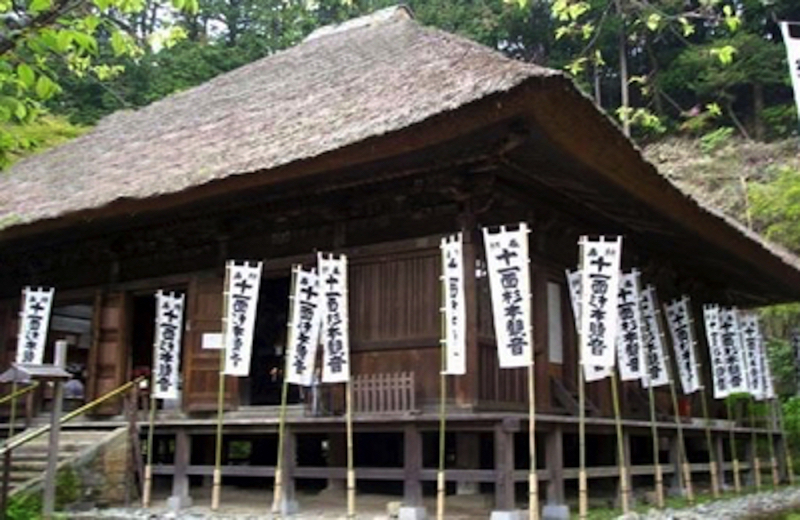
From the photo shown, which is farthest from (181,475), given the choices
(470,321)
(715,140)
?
(715,140)

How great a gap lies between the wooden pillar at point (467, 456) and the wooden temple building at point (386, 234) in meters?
0.03

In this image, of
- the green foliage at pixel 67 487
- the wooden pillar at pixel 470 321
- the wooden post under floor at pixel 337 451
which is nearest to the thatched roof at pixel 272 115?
the wooden pillar at pixel 470 321

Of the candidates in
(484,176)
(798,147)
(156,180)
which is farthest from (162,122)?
(798,147)

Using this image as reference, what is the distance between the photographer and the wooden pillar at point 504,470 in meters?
7.13

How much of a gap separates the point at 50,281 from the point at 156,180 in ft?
12.7

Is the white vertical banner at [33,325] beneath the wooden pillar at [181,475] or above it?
above

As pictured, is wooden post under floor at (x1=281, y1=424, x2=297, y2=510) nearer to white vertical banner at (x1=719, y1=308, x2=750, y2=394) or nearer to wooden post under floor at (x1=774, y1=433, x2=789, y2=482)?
white vertical banner at (x1=719, y1=308, x2=750, y2=394)

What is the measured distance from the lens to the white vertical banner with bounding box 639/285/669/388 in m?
10.3

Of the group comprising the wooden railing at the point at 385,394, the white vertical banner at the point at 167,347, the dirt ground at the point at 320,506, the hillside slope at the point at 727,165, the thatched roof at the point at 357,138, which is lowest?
the dirt ground at the point at 320,506

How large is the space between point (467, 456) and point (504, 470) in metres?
1.51

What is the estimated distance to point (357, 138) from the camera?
7.43 metres

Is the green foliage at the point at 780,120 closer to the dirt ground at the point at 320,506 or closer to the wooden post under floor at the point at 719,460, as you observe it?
the wooden post under floor at the point at 719,460

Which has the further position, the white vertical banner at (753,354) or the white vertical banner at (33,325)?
the white vertical banner at (753,354)

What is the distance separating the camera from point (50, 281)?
1227 centimetres
